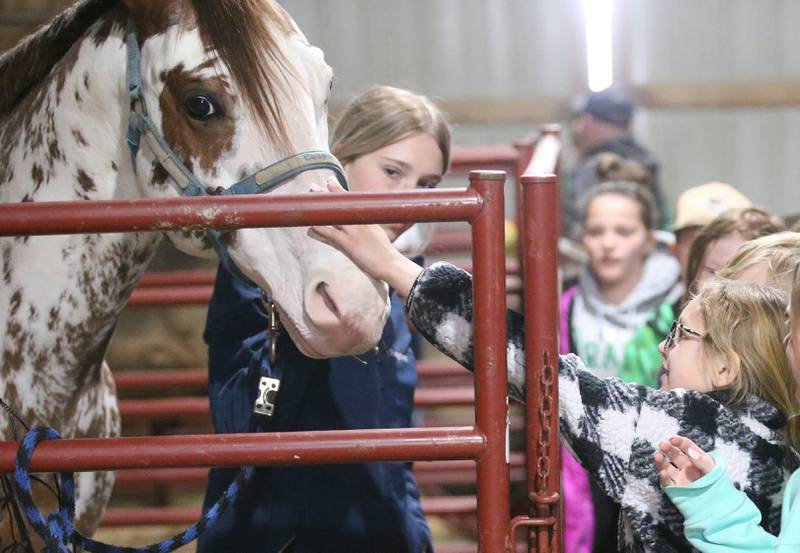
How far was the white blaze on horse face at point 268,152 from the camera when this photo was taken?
1.34 metres

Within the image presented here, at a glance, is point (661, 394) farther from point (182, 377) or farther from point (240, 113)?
point (182, 377)

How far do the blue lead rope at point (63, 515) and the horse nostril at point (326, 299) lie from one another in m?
0.28

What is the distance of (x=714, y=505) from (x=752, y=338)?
264 millimetres

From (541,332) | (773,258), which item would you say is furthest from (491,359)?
(773,258)

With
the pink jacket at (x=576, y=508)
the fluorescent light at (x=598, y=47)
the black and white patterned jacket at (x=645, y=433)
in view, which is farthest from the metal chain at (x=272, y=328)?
the fluorescent light at (x=598, y=47)

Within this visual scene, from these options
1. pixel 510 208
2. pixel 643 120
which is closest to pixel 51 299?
pixel 510 208

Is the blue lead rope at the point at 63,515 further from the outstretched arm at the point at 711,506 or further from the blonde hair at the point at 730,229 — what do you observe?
the blonde hair at the point at 730,229

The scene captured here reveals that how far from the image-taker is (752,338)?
4.54 ft

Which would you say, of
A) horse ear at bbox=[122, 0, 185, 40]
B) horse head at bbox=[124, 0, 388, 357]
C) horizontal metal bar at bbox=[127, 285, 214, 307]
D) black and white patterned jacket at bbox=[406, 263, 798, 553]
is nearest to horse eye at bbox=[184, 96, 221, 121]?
horse head at bbox=[124, 0, 388, 357]

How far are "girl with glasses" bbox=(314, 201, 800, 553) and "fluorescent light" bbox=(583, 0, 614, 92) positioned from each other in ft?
17.4

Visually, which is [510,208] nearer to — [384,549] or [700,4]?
[700,4]

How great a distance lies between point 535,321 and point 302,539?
0.54 meters

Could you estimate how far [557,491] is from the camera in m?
1.29

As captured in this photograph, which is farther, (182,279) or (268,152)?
(182,279)
